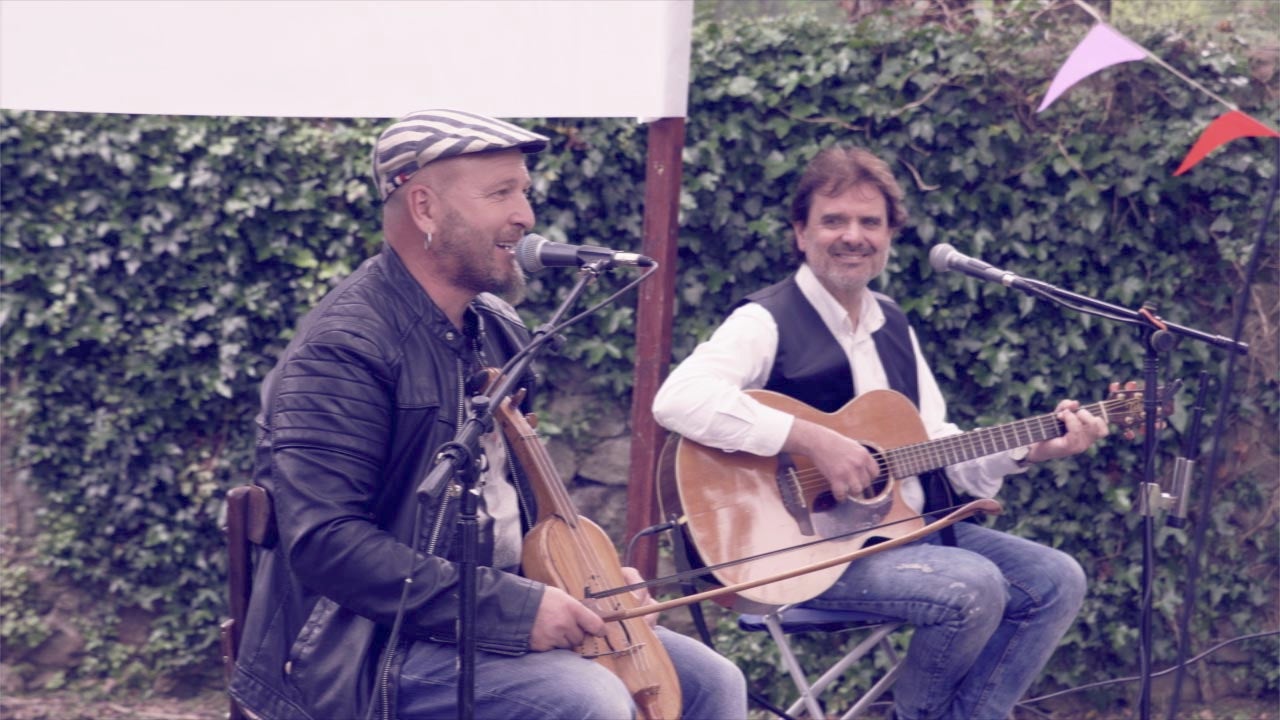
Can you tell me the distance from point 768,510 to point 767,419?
25 centimetres

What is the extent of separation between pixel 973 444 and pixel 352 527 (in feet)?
5.85

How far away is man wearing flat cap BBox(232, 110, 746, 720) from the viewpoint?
2484mm

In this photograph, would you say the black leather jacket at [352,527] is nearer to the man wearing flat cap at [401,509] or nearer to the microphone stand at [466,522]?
the man wearing flat cap at [401,509]

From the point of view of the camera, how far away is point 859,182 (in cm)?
379

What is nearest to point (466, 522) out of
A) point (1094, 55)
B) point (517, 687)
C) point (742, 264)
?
point (517, 687)

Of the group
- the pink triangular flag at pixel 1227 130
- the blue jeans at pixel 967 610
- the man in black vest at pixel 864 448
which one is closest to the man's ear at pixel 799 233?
the man in black vest at pixel 864 448

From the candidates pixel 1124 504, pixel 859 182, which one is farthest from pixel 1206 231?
pixel 859 182

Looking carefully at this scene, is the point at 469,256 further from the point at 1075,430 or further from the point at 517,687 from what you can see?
the point at 1075,430

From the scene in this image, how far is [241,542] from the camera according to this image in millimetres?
2666

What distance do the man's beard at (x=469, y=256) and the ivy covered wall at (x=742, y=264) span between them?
2081mm

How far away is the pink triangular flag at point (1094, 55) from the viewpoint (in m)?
4.21

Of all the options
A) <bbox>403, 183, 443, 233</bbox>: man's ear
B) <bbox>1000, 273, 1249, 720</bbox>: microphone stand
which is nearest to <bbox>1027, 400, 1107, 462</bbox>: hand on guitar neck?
<bbox>1000, 273, 1249, 720</bbox>: microphone stand

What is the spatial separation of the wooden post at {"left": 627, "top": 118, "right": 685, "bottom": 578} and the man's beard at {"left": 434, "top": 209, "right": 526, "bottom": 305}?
1.32m

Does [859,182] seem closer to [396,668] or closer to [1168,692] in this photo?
[396,668]
